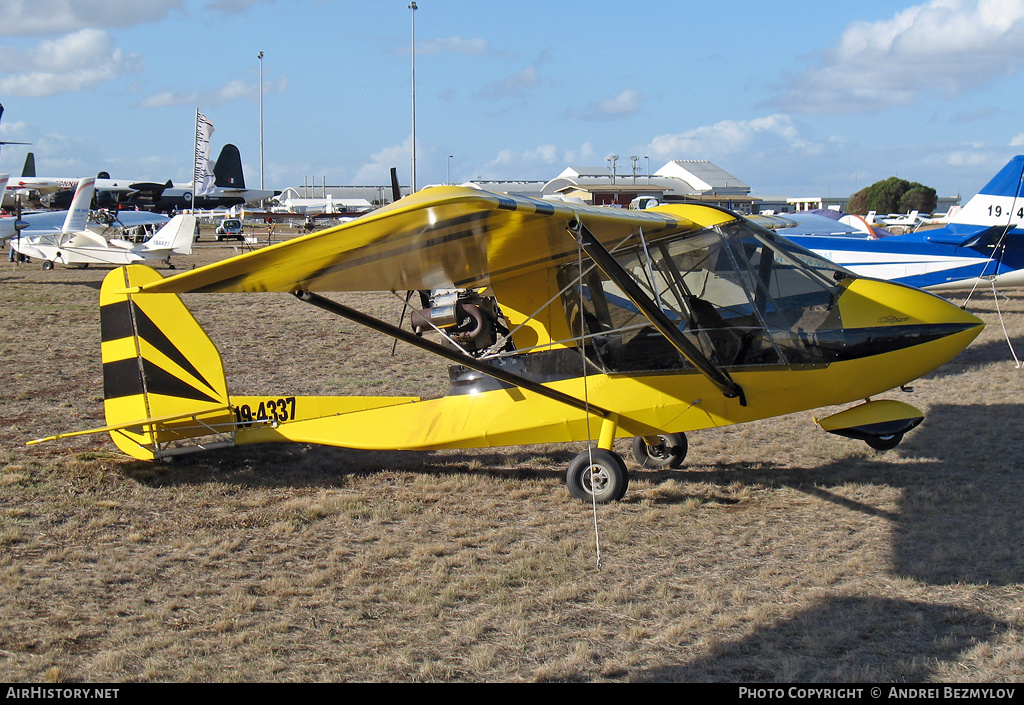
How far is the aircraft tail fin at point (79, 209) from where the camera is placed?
28844 mm

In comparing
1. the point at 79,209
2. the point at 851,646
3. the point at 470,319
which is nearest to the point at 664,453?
the point at 470,319

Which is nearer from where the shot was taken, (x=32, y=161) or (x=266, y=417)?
(x=266, y=417)

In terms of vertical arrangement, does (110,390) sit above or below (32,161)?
below

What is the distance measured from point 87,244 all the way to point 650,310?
2822 cm

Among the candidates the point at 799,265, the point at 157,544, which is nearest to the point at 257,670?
the point at 157,544

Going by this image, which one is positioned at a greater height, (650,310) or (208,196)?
(208,196)

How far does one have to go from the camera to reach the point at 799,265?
6.29 meters

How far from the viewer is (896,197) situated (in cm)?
9125

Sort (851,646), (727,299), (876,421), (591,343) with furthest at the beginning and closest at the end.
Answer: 1. (591,343)
2. (727,299)
3. (876,421)
4. (851,646)

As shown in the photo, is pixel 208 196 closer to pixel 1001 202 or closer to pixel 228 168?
pixel 228 168

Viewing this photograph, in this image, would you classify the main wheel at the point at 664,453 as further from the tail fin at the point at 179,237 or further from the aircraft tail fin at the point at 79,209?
the aircraft tail fin at the point at 79,209

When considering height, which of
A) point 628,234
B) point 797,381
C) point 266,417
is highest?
point 628,234

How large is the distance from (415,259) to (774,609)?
3.12 metres

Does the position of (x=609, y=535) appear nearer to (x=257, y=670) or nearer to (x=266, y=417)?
(x=257, y=670)
